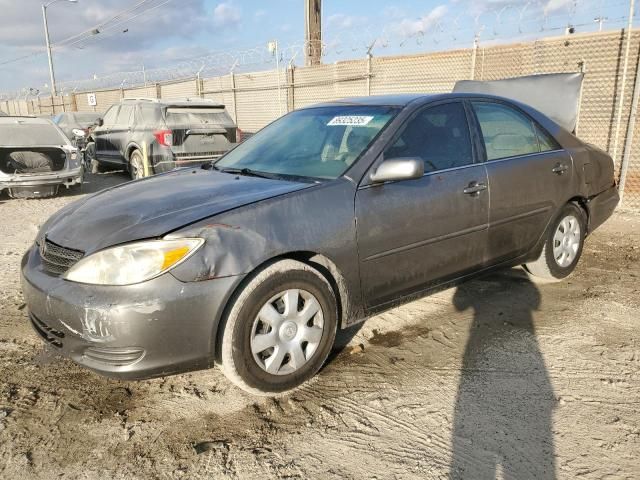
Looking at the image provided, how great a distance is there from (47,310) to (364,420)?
5.66ft

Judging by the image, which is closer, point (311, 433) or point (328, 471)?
point (328, 471)

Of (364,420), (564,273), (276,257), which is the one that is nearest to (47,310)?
(276,257)

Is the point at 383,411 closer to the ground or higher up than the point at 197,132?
closer to the ground

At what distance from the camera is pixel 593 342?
11.3ft

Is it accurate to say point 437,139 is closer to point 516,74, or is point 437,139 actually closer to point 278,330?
point 278,330

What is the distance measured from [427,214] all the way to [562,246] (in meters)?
1.92

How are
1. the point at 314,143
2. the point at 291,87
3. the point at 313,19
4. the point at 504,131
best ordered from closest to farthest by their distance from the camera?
the point at 314,143
the point at 504,131
the point at 291,87
the point at 313,19

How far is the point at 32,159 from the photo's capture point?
31.9 feet

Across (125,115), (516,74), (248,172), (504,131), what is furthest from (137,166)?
(504,131)

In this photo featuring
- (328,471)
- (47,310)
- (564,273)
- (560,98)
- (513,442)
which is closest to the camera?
(328,471)

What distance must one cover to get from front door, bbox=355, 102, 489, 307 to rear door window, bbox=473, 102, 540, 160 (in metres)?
0.22

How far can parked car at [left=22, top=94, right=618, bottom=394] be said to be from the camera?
2449mm

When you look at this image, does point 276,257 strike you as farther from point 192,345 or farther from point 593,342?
point 593,342

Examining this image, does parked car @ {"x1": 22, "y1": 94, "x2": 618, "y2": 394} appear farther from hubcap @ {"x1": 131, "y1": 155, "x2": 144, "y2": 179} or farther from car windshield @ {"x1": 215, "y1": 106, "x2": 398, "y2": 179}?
hubcap @ {"x1": 131, "y1": 155, "x2": 144, "y2": 179}
